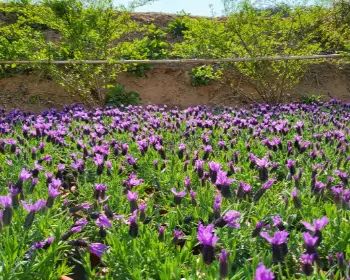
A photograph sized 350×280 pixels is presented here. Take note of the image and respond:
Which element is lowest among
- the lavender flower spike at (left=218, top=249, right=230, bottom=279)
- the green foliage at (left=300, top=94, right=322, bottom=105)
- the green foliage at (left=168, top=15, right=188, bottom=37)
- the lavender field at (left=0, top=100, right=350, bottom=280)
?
the green foliage at (left=300, top=94, right=322, bottom=105)

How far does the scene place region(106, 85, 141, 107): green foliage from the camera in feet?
31.2

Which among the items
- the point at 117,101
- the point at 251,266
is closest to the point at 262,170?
the point at 251,266

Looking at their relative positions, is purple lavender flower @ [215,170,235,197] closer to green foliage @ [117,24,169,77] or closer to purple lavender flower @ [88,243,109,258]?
purple lavender flower @ [88,243,109,258]

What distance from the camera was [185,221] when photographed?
2.28 meters

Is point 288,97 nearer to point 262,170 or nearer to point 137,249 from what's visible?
point 262,170

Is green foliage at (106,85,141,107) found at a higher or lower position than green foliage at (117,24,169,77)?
lower

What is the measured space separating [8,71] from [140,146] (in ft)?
26.8

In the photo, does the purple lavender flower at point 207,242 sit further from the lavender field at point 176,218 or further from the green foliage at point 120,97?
the green foliage at point 120,97

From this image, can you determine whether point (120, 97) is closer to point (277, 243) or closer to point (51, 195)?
point (51, 195)

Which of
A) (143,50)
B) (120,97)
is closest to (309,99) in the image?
(143,50)

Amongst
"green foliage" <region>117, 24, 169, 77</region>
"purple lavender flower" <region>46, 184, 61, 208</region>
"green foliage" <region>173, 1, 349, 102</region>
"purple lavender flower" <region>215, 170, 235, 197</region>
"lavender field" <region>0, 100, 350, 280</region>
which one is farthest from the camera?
"green foliage" <region>173, 1, 349, 102</region>

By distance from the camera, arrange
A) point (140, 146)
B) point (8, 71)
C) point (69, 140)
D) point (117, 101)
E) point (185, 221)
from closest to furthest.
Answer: point (185, 221)
point (140, 146)
point (69, 140)
point (117, 101)
point (8, 71)

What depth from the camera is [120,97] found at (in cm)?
965

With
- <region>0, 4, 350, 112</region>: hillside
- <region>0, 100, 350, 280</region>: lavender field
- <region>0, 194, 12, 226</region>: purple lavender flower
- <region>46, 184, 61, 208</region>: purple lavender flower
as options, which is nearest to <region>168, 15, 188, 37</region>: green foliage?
<region>0, 4, 350, 112</region>: hillside
